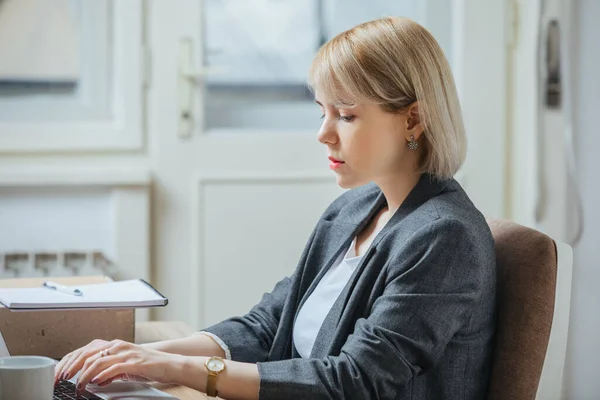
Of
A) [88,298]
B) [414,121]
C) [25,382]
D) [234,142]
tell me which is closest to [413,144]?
[414,121]

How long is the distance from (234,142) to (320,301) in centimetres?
150

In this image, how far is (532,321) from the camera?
4.22 ft

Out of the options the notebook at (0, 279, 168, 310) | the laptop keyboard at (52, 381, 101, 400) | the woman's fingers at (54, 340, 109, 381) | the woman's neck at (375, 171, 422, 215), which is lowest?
the laptop keyboard at (52, 381, 101, 400)

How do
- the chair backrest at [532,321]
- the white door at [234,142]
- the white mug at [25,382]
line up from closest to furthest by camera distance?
the white mug at [25,382] < the chair backrest at [532,321] < the white door at [234,142]

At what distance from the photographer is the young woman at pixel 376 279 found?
123cm

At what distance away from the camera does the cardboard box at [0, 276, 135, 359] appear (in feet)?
4.64

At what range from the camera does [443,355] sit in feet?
4.24

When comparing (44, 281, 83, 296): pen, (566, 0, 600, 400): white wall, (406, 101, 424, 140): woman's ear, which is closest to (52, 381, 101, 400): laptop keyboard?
(44, 281, 83, 296): pen

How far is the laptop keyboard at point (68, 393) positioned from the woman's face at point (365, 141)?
51 centimetres

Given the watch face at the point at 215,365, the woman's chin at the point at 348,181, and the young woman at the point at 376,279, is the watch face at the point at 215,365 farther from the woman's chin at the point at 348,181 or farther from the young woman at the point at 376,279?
the woman's chin at the point at 348,181

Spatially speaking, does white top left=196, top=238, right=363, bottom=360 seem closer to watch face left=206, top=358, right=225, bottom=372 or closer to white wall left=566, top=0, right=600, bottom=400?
watch face left=206, top=358, right=225, bottom=372

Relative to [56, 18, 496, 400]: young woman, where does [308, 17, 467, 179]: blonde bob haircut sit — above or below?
above

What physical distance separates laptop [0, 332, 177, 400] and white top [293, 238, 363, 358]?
33 cm

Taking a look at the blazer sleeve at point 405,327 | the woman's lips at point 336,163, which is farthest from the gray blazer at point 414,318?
the woman's lips at point 336,163
